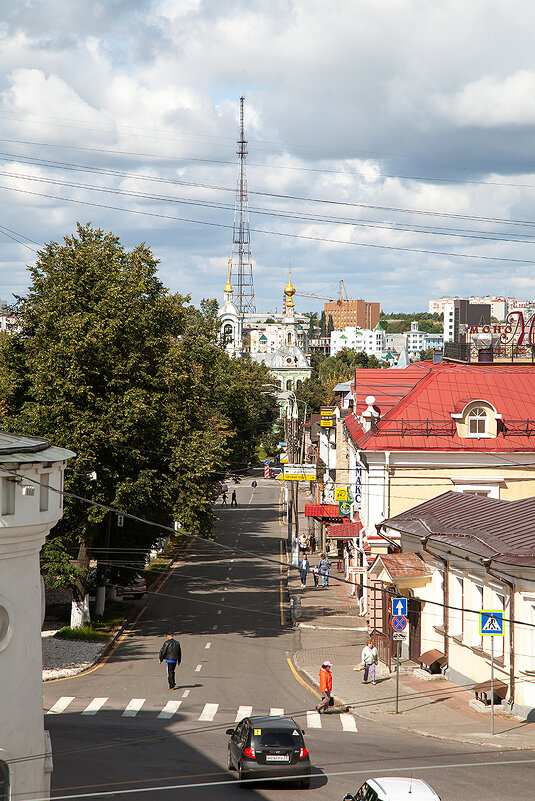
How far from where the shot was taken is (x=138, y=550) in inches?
1441

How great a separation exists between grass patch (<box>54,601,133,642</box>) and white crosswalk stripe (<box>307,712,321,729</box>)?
11478 millimetres

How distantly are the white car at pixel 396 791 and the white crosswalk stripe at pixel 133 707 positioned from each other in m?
10.5

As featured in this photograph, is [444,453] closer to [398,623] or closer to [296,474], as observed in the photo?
[398,623]

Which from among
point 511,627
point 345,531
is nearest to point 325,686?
point 511,627

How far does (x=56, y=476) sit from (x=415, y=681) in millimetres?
19094

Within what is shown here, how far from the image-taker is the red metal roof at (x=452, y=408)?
34125mm

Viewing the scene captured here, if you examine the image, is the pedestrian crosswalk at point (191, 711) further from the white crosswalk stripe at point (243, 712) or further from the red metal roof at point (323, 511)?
the red metal roof at point (323, 511)

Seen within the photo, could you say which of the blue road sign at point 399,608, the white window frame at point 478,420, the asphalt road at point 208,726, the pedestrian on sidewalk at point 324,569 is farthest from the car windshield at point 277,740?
the pedestrian on sidewalk at point 324,569

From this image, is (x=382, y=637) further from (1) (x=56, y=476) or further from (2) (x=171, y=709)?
(1) (x=56, y=476)

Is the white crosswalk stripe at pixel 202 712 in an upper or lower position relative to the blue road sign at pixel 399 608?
lower

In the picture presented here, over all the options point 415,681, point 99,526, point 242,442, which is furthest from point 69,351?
point 242,442

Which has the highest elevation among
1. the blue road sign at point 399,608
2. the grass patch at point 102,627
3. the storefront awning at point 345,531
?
the storefront awning at point 345,531

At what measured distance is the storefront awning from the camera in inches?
1573

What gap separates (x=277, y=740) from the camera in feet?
58.3
